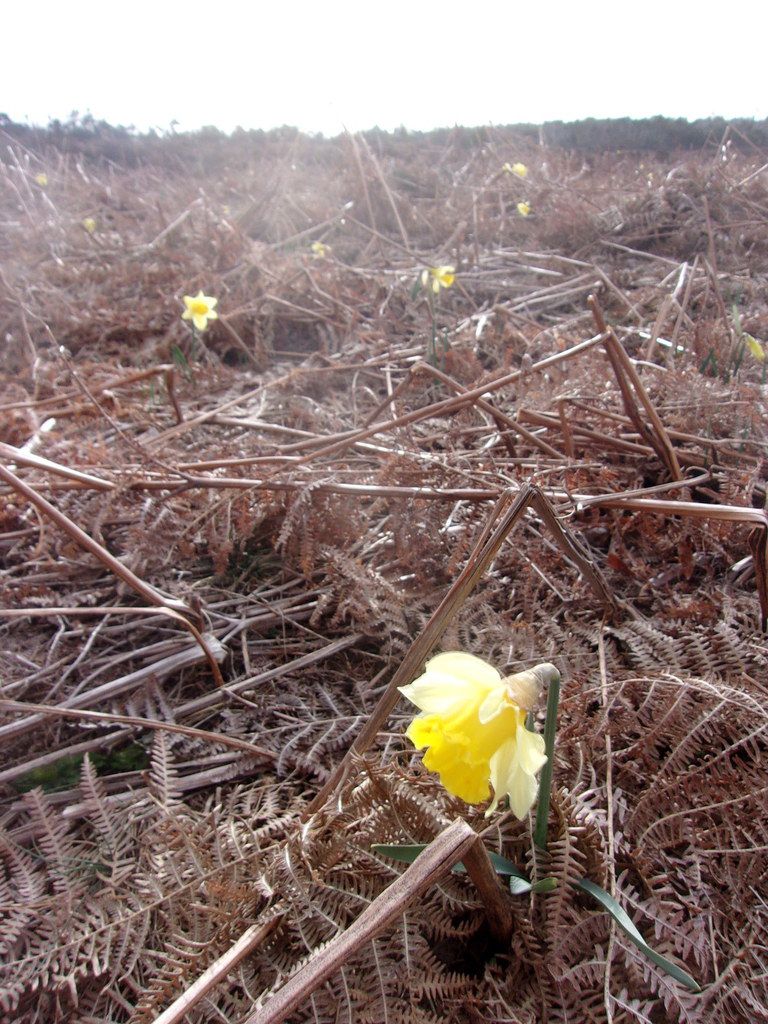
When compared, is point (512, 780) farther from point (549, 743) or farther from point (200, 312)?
point (200, 312)

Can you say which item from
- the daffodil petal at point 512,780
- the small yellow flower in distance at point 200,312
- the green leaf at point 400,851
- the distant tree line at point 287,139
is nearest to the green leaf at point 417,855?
the green leaf at point 400,851

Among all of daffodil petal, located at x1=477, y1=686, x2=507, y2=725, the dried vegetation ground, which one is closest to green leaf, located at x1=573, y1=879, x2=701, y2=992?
the dried vegetation ground

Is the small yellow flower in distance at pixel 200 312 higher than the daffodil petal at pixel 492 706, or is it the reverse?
the small yellow flower in distance at pixel 200 312

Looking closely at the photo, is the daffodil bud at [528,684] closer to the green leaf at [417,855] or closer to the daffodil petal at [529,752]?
the daffodil petal at [529,752]

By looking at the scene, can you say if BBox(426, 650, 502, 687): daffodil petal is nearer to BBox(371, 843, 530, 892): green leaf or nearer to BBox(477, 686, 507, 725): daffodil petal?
BBox(477, 686, 507, 725): daffodil petal

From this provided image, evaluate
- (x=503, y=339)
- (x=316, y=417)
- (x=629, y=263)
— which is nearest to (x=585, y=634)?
(x=316, y=417)
